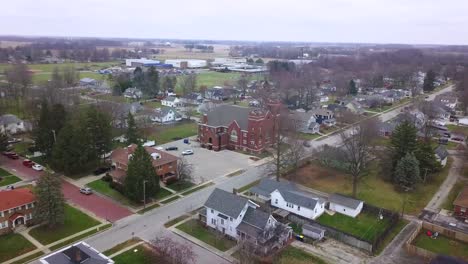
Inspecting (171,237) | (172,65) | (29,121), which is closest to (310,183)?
(171,237)

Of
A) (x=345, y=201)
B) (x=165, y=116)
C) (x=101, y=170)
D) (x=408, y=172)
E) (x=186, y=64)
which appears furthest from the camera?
(x=186, y=64)

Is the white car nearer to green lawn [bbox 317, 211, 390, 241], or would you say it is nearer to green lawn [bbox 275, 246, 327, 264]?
green lawn [bbox 275, 246, 327, 264]

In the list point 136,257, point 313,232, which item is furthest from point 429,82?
point 136,257

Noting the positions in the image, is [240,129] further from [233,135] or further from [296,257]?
[296,257]

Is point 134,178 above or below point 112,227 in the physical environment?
above

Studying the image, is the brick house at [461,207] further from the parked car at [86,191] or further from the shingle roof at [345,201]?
the parked car at [86,191]

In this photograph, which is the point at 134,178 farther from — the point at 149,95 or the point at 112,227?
the point at 149,95

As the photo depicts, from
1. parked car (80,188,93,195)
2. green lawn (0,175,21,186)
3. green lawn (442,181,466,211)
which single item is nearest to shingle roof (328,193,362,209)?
green lawn (442,181,466,211)
